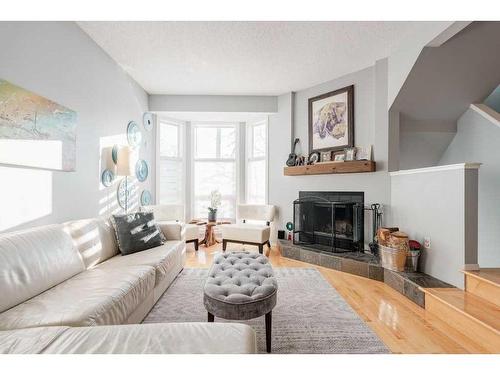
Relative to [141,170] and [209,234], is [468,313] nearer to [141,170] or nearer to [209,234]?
[209,234]

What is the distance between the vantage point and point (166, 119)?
4.62 metres

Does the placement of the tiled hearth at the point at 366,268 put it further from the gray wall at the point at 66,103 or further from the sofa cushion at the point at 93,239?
the gray wall at the point at 66,103

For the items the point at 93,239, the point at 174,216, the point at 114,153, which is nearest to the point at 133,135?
the point at 114,153

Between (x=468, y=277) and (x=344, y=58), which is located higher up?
(x=344, y=58)

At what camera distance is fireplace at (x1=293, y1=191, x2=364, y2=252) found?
329 centimetres

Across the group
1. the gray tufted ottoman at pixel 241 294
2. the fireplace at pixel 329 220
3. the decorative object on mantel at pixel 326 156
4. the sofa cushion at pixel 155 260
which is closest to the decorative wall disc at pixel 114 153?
the sofa cushion at pixel 155 260

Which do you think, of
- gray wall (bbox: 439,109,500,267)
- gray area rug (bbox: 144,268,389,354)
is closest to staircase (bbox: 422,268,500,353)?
gray area rug (bbox: 144,268,389,354)

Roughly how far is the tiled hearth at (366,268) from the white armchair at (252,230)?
36 centimetres

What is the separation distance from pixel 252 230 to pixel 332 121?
2.18 m

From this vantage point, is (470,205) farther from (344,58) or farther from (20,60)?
(20,60)

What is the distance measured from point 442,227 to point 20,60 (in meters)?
3.97

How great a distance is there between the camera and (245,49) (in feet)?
9.18
